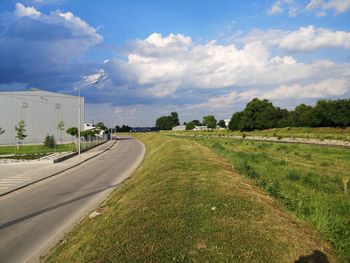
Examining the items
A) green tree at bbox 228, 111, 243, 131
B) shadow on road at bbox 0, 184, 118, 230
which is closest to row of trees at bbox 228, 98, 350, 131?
green tree at bbox 228, 111, 243, 131

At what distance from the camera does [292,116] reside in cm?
9731

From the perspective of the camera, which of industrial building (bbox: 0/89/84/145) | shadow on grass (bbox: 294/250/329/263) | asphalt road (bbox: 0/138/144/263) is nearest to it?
shadow on grass (bbox: 294/250/329/263)

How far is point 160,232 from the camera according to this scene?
7430mm

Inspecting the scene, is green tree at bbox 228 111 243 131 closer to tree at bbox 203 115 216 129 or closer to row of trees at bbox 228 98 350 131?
row of trees at bbox 228 98 350 131

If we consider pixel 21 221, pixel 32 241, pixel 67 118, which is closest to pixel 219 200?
pixel 32 241

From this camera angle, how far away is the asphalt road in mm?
8977

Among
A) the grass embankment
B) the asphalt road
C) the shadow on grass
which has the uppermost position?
the grass embankment

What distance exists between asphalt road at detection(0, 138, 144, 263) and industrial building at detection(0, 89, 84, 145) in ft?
152

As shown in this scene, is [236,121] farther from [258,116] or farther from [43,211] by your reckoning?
[43,211]

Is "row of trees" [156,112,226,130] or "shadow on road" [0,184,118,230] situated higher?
"row of trees" [156,112,226,130]

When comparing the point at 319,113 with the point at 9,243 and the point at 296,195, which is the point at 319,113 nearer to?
the point at 296,195

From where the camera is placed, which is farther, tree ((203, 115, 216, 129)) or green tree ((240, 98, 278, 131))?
tree ((203, 115, 216, 129))

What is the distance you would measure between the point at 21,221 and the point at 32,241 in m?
2.26

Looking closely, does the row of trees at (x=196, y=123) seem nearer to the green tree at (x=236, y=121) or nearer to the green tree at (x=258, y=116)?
the green tree at (x=236, y=121)
